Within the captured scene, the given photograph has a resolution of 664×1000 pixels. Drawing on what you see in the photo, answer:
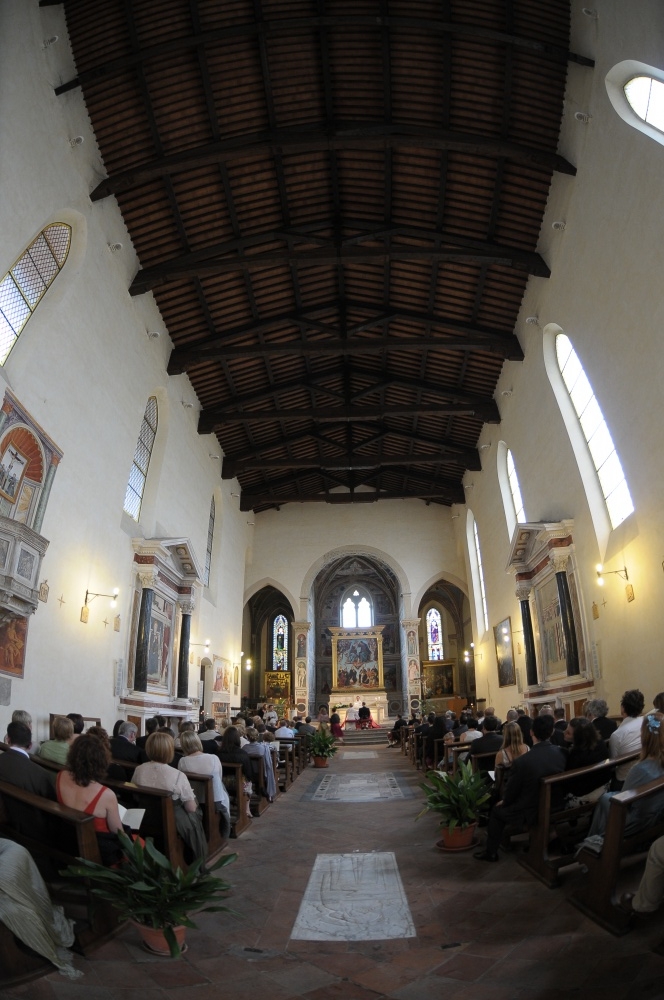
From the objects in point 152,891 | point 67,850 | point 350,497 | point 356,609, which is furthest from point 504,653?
point 152,891

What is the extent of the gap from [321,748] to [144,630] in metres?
4.76

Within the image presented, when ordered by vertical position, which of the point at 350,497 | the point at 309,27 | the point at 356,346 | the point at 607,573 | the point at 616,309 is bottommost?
the point at 607,573

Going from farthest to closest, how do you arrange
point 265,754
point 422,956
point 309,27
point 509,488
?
point 509,488 < point 309,27 < point 265,754 < point 422,956

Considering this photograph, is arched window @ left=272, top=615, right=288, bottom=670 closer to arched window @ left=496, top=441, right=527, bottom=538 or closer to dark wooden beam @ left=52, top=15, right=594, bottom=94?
arched window @ left=496, top=441, right=527, bottom=538

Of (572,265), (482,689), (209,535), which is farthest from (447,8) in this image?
(482,689)

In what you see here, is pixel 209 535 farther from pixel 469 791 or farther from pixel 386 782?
pixel 469 791

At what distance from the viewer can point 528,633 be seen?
1439 centimetres

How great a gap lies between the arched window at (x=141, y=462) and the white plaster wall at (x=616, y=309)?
26.7 feet

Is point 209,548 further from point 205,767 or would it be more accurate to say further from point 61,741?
point 61,741

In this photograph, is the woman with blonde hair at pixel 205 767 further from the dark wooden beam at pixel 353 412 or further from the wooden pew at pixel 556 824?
the dark wooden beam at pixel 353 412

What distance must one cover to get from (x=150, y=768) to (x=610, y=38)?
9.86m

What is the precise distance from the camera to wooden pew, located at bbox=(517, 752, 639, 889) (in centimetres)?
443

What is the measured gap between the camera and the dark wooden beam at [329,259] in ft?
39.4


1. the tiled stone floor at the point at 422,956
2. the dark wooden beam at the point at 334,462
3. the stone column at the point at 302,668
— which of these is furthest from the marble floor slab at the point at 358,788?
the stone column at the point at 302,668
